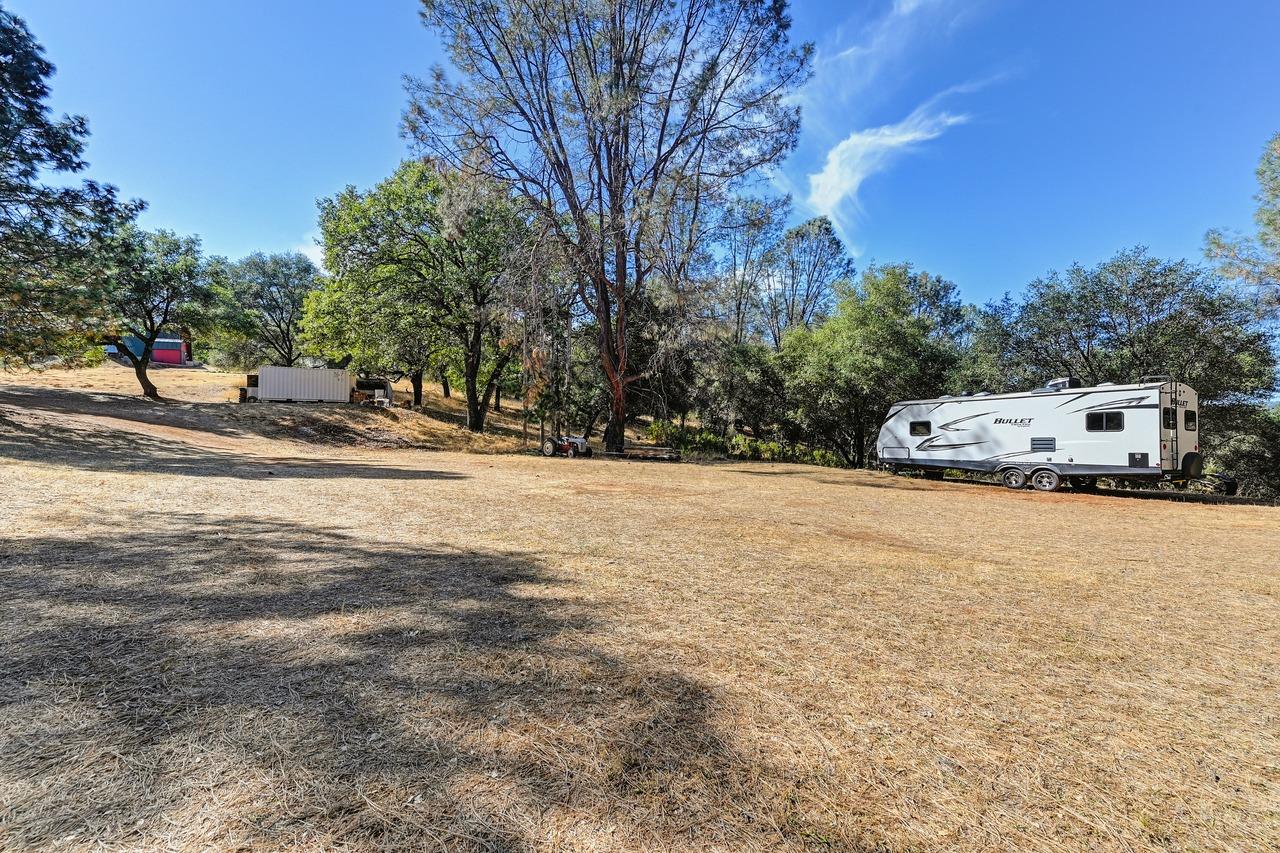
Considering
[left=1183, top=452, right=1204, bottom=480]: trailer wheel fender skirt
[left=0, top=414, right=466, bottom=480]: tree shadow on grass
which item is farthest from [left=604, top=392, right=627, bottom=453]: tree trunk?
[left=1183, top=452, right=1204, bottom=480]: trailer wheel fender skirt

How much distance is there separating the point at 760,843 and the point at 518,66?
21136mm

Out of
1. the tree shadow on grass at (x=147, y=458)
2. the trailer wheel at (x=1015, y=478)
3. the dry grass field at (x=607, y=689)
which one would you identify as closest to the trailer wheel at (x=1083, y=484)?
the trailer wheel at (x=1015, y=478)

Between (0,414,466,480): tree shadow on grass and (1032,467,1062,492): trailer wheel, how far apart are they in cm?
1528

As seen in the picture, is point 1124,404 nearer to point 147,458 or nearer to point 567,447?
point 567,447

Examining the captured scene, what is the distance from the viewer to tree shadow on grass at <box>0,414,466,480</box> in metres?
8.80

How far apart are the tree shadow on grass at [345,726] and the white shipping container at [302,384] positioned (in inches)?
893

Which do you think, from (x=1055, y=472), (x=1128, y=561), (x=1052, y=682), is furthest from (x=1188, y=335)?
(x=1052, y=682)

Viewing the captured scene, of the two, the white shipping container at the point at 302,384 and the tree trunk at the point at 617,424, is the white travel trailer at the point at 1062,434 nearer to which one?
the tree trunk at the point at 617,424

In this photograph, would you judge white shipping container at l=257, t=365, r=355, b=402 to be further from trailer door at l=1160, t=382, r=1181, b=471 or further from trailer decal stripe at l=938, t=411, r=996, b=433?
trailer door at l=1160, t=382, r=1181, b=471

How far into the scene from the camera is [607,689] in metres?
2.44

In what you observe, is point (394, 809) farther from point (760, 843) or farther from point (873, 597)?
point (873, 597)

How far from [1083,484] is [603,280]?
16550mm

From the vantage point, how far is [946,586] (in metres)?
4.35

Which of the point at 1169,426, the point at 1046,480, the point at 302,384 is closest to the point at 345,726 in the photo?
the point at 1046,480
